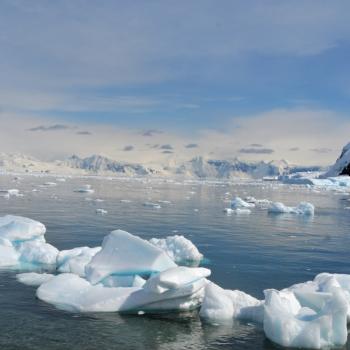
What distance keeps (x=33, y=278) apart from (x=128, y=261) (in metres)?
3.10

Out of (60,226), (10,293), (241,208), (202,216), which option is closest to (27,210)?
(60,226)

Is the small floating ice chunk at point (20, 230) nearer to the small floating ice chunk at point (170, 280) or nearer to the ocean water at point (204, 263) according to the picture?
the ocean water at point (204, 263)

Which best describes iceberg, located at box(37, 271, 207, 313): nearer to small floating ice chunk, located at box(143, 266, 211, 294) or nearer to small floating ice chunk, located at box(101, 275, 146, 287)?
small floating ice chunk, located at box(143, 266, 211, 294)

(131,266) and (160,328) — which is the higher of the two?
(131,266)

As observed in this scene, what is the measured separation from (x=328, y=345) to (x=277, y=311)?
1228mm

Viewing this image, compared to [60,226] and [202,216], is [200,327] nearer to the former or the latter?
[60,226]

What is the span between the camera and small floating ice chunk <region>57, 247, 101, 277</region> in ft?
50.7

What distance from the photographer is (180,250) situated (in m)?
18.3

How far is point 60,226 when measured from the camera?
26516 mm

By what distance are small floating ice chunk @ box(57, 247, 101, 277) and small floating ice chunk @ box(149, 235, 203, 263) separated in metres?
3.07

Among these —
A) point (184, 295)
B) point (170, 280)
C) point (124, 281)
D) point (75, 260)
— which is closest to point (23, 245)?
point (75, 260)

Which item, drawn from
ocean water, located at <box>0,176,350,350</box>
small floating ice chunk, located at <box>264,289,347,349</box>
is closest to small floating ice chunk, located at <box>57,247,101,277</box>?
ocean water, located at <box>0,176,350,350</box>

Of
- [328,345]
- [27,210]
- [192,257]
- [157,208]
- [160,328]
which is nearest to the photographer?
[328,345]

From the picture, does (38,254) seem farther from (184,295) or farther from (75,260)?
(184,295)
